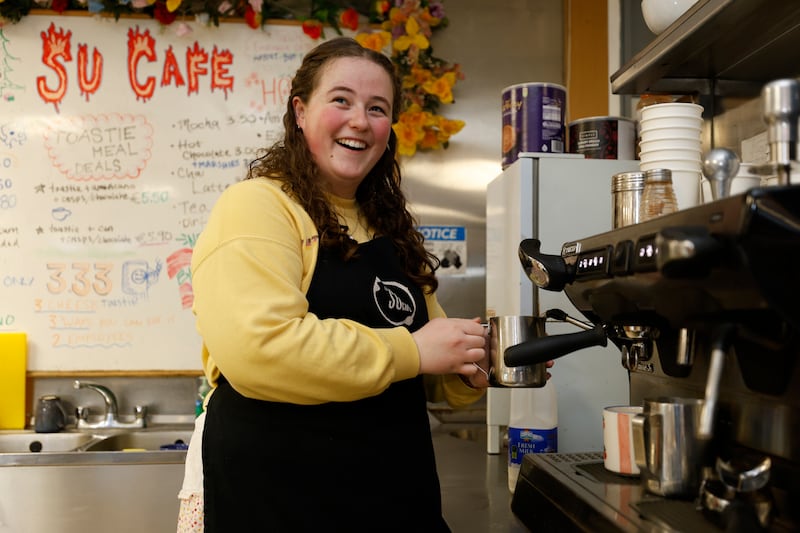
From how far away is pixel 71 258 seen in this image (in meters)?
2.54

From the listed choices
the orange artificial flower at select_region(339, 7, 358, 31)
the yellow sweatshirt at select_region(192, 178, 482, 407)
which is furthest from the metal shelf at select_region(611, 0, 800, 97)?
the orange artificial flower at select_region(339, 7, 358, 31)

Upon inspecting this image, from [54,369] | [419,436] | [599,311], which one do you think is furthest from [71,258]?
[599,311]

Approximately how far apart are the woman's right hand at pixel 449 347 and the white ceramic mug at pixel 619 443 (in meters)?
0.21

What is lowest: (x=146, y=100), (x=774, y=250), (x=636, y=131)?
(x=774, y=250)

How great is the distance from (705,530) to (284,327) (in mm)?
565

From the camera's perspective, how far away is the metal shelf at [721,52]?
1178mm

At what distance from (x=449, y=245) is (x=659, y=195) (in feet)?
5.42

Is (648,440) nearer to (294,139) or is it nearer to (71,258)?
(294,139)

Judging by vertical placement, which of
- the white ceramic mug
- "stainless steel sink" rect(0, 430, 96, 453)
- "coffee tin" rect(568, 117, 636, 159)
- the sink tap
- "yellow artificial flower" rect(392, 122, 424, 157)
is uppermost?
"yellow artificial flower" rect(392, 122, 424, 157)

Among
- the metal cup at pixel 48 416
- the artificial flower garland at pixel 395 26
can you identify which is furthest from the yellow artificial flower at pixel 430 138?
the metal cup at pixel 48 416

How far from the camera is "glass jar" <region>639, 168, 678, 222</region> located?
99 cm

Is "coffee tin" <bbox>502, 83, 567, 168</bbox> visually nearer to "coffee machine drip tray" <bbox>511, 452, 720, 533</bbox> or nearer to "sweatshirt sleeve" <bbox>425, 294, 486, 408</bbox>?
"sweatshirt sleeve" <bbox>425, 294, 486, 408</bbox>

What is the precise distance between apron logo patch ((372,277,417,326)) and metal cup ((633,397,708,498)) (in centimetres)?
49

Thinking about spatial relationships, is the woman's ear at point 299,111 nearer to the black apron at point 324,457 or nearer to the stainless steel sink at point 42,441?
the black apron at point 324,457
